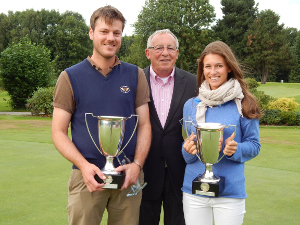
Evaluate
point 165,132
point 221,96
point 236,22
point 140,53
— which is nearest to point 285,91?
point 140,53

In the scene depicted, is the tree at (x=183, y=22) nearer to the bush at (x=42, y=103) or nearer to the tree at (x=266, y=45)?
the tree at (x=266, y=45)

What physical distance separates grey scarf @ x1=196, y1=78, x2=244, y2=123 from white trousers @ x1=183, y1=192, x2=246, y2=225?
1.93 feet

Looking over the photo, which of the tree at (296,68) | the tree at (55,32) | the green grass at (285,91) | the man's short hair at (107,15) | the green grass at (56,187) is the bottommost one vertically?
the green grass at (56,187)

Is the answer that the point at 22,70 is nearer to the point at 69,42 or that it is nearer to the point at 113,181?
the point at 113,181

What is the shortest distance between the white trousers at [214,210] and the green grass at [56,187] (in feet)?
4.78

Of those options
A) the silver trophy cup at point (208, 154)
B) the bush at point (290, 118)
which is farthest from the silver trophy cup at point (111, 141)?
the bush at point (290, 118)

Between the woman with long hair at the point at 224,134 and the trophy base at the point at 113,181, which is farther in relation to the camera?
the woman with long hair at the point at 224,134

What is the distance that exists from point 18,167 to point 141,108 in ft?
14.2

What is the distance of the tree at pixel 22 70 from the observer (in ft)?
72.9

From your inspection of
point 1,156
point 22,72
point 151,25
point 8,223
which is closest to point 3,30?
point 151,25

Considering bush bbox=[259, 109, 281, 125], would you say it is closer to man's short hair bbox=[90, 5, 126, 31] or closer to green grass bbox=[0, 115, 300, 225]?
green grass bbox=[0, 115, 300, 225]

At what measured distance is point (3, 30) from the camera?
5416 centimetres

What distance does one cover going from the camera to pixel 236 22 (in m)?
51.6

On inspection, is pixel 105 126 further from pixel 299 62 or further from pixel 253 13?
pixel 253 13
